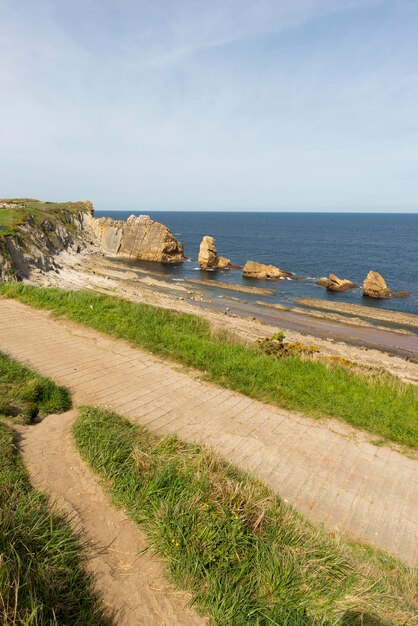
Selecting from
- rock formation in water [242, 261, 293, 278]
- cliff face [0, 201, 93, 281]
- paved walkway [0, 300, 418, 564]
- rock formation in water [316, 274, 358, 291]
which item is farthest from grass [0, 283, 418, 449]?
rock formation in water [242, 261, 293, 278]

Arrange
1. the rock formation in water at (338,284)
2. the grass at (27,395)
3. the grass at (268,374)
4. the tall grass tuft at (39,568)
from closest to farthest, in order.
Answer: the tall grass tuft at (39,568) → the grass at (27,395) → the grass at (268,374) → the rock formation in water at (338,284)

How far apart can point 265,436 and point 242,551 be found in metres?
3.30

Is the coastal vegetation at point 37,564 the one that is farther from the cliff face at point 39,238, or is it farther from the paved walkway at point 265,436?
the cliff face at point 39,238

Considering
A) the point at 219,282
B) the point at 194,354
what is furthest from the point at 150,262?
the point at 194,354

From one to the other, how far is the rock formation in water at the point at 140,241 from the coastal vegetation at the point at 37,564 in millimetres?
61799

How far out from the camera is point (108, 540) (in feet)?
13.0

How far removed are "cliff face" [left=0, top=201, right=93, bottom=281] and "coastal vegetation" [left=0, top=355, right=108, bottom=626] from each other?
22335 mm

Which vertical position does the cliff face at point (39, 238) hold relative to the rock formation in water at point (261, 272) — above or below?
above

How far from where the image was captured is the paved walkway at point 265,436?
538cm

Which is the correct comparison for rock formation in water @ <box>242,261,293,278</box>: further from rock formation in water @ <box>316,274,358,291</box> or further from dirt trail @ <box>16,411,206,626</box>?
dirt trail @ <box>16,411,206,626</box>

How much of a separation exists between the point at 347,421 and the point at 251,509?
431cm

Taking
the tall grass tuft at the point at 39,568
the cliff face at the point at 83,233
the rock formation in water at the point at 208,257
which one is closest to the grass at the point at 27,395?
the tall grass tuft at the point at 39,568

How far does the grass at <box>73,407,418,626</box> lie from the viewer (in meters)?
3.19

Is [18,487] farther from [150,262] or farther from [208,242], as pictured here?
[150,262]
